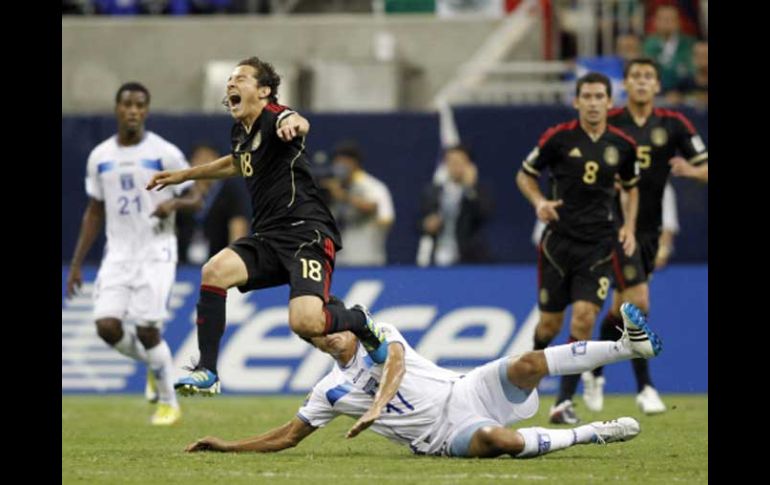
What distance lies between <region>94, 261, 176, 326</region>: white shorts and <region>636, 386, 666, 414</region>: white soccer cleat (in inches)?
163

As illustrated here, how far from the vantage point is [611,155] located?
1386 centimetres

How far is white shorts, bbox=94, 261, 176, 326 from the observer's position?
14.2 metres

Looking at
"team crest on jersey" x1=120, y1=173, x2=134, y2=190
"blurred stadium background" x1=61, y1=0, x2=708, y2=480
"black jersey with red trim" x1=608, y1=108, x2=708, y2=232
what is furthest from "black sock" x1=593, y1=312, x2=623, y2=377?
"team crest on jersey" x1=120, y1=173, x2=134, y2=190

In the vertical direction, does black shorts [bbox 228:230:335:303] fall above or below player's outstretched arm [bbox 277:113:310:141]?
below

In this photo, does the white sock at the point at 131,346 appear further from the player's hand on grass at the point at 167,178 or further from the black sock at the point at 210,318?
the black sock at the point at 210,318

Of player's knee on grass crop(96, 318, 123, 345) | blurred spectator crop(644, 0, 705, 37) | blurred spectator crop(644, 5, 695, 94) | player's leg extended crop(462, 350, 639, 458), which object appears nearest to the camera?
player's leg extended crop(462, 350, 639, 458)

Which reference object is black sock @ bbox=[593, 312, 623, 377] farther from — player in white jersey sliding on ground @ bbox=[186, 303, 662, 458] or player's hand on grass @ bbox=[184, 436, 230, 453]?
player's hand on grass @ bbox=[184, 436, 230, 453]

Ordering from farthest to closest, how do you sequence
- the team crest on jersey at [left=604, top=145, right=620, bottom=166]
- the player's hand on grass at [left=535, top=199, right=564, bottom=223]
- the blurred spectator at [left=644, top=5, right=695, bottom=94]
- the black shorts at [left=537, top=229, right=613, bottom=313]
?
the blurred spectator at [left=644, top=5, right=695, bottom=94] < the team crest on jersey at [left=604, top=145, right=620, bottom=166] < the black shorts at [left=537, top=229, right=613, bottom=313] < the player's hand on grass at [left=535, top=199, right=564, bottom=223]

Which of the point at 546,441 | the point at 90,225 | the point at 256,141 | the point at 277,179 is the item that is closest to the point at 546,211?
the point at 277,179

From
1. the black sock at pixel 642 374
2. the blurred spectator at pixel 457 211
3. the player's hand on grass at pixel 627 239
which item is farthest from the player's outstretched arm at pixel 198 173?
the blurred spectator at pixel 457 211

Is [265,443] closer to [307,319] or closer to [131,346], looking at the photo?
[307,319]

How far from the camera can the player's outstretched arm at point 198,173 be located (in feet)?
37.1
